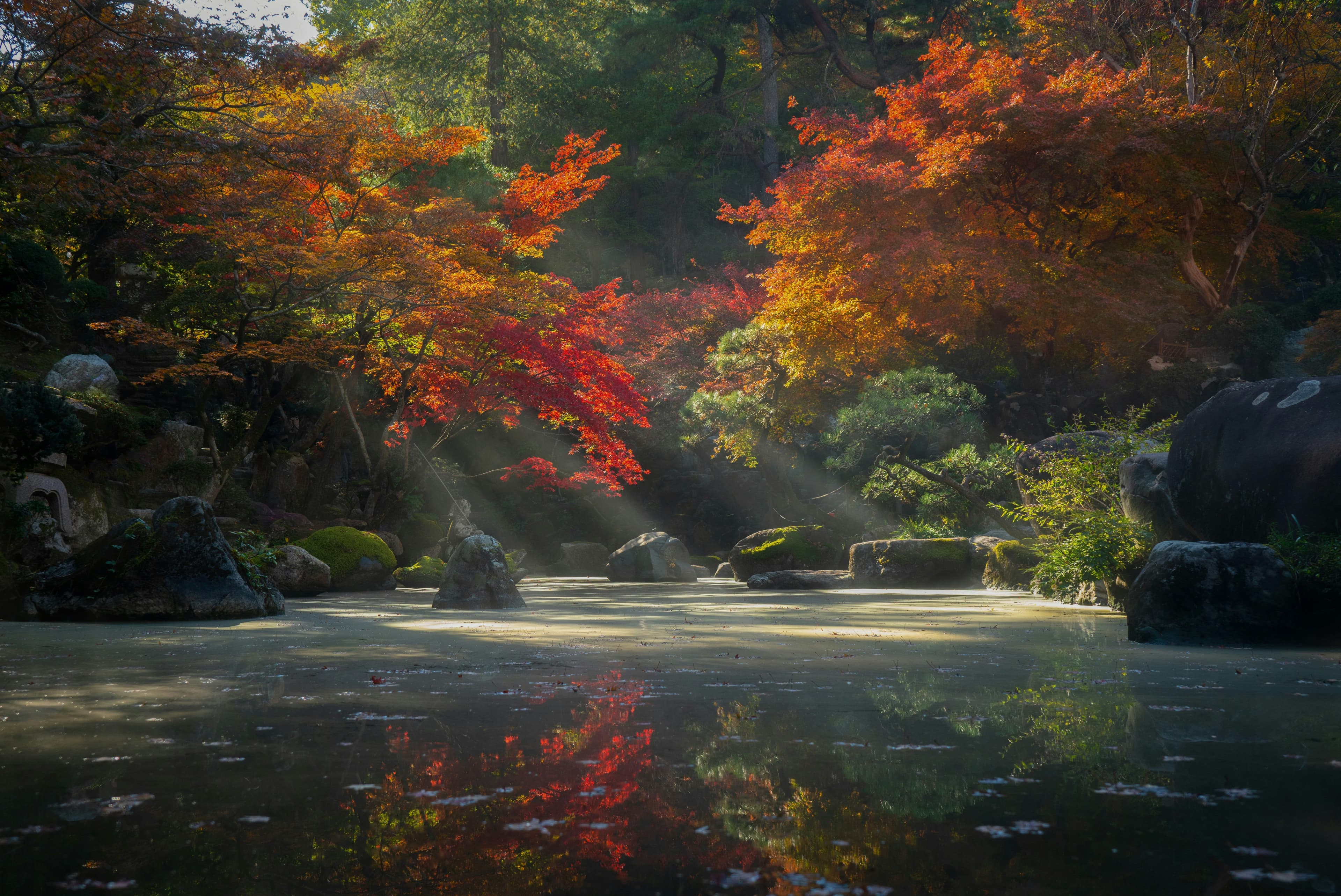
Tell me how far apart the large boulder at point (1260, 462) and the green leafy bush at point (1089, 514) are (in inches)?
27.7

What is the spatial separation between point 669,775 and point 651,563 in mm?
14260

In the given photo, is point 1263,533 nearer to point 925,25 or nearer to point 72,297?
point 72,297

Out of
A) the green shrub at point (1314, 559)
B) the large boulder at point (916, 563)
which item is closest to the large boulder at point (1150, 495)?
the green shrub at point (1314, 559)

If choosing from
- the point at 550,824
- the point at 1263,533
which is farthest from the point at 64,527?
the point at 1263,533

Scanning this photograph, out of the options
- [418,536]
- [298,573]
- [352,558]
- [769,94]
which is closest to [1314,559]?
[298,573]

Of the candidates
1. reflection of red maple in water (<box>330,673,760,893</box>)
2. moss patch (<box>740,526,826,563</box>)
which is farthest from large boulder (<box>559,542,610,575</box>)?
reflection of red maple in water (<box>330,673,760,893</box>)

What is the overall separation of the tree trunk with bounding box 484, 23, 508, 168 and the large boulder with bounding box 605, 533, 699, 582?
12.7 metres

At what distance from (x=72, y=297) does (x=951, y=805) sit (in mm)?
18272

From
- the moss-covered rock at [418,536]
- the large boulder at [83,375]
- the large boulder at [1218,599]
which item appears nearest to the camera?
the large boulder at [1218,599]

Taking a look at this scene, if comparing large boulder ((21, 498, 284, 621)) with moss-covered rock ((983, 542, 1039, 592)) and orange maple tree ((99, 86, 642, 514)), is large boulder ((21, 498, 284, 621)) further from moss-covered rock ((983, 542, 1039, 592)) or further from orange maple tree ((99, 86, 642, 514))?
moss-covered rock ((983, 542, 1039, 592))

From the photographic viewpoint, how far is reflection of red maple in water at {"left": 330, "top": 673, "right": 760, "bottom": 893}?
159 centimetres

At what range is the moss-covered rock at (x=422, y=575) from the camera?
1384 centimetres

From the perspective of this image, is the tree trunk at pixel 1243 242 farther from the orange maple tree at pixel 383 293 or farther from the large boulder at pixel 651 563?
the large boulder at pixel 651 563

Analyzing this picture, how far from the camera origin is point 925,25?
2331 cm
